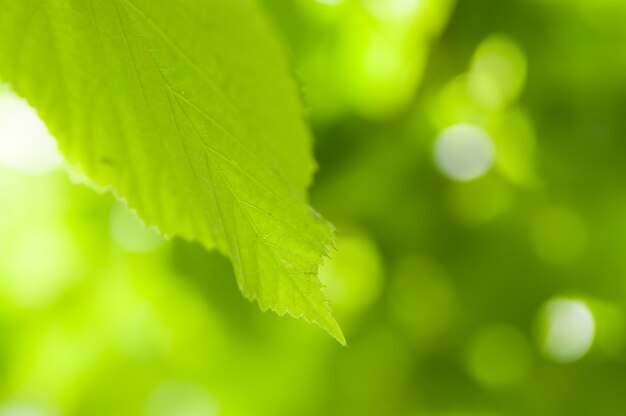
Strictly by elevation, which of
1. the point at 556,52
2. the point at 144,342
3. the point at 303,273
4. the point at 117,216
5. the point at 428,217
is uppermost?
the point at 556,52

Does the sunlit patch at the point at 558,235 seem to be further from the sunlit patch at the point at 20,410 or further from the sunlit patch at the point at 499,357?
the sunlit patch at the point at 20,410

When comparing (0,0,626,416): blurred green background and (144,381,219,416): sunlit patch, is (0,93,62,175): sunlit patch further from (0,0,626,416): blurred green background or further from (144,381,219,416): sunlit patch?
(144,381,219,416): sunlit patch

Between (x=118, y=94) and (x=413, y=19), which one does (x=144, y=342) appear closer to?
(x=413, y=19)

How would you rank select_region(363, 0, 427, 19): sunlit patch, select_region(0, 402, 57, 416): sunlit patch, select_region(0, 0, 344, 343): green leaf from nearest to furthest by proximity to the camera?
1. select_region(0, 0, 344, 343): green leaf
2. select_region(363, 0, 427, 19): sunlit patch
3. select_region(0, 402, 57, 416): sunlit patch

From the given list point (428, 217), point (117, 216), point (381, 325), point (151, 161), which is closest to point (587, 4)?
point (428, 217)

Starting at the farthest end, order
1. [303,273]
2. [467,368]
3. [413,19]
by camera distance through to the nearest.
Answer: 1. [467,368]
2. [413,19]
3. [303,273]

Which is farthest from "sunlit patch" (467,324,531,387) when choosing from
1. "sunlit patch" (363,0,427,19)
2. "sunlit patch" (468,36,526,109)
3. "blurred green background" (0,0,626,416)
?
"sunlit patch" (363,0,427,19)

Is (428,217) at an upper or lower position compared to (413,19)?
lower
